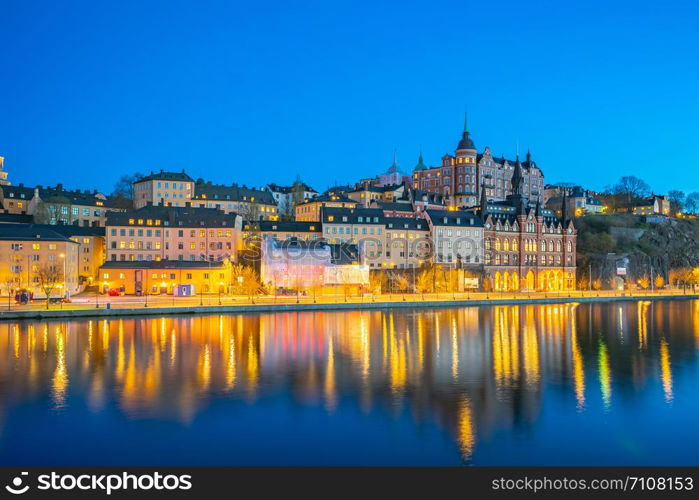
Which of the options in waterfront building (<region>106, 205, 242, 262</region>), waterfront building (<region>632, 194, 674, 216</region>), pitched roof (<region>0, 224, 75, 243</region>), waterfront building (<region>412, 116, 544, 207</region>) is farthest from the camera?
waterfront building (<region>632, 194, 674, 216</region>)

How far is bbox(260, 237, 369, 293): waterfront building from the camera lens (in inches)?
2739

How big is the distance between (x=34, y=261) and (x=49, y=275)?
3728 mm

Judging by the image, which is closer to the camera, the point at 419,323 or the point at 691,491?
the point at 691,491

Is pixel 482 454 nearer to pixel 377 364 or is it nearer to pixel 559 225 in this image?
pixel 377 364

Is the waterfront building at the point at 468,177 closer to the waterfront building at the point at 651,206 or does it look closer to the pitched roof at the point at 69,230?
the waterfront building at the point at 651,206

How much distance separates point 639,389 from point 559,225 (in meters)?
70.6

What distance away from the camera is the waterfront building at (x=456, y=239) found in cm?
8400

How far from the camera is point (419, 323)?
157 ft

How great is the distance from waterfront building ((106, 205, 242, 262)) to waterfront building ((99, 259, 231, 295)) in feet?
17.2

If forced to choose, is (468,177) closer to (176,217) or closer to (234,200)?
(234,200)

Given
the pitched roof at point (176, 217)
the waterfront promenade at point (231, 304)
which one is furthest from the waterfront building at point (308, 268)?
the pitched roof at point (176, 217)

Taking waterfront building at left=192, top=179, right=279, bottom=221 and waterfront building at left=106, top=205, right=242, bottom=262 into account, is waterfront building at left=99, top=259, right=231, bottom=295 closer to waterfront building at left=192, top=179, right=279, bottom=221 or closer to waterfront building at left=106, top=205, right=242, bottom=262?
waterfront building at left=106, top=205, right=242, bottom=262

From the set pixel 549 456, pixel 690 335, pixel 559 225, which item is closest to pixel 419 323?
pixel 690 335

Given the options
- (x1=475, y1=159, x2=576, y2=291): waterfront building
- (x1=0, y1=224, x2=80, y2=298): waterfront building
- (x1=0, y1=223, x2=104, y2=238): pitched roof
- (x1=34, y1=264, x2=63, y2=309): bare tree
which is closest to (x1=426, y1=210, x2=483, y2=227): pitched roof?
(x1=475, y1=159, x2=576, y2=291): waterfront building
